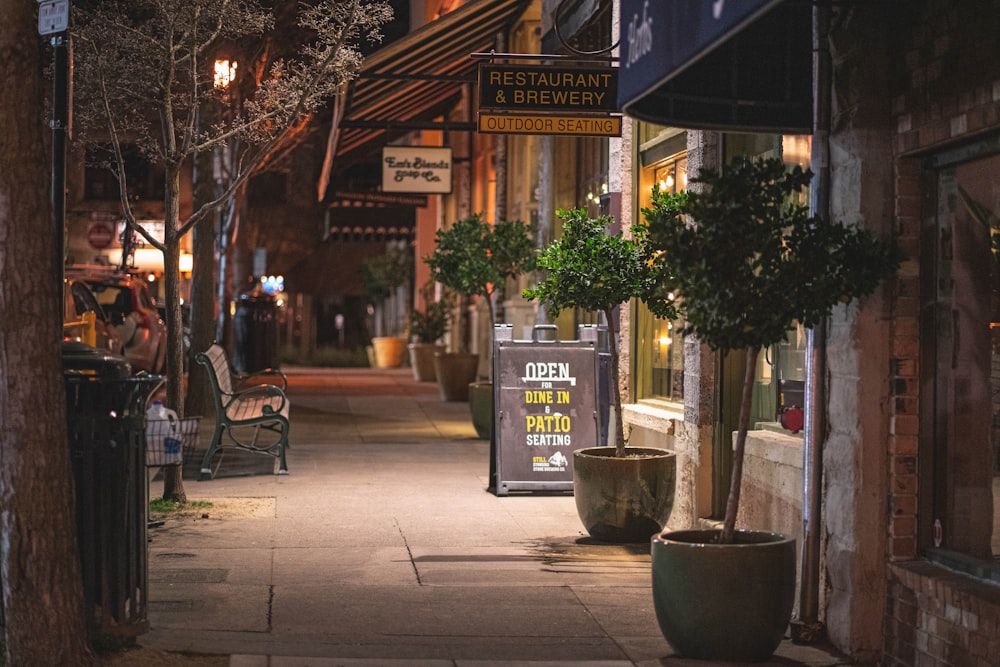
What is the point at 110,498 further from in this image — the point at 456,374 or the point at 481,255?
the point at 456,374

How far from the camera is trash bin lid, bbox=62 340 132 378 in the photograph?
7.31 metres

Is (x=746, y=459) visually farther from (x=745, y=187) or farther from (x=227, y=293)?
(x=227, y=293)

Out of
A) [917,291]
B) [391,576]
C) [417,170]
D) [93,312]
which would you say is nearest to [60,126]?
[391,576]

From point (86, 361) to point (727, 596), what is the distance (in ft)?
11.9

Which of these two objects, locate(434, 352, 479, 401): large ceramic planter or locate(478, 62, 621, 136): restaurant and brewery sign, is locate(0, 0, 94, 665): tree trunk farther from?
locate(434, 352, 479, 401): large ceramic planter

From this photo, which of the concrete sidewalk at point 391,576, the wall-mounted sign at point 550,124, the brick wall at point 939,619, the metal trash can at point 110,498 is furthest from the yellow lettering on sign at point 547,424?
the metal trash can at point 110,498

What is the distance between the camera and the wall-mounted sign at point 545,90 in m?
10.7

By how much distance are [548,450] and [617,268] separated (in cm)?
249

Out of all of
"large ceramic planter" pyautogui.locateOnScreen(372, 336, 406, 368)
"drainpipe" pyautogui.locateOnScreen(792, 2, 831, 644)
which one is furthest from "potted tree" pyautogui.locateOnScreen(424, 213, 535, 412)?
"large ceramic planter" pyautogui.locateOnScreen(372, 336, 406, 368)

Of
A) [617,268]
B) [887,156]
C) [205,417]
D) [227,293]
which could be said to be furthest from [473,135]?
[887,156]

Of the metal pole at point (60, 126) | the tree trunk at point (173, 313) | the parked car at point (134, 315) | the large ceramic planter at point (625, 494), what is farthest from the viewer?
the parked car at point (134, 315)

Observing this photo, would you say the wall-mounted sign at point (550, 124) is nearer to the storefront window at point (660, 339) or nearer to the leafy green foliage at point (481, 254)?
the storefront window at point (660, 339)

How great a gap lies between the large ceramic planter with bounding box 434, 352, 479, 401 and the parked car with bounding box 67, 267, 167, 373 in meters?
4.73

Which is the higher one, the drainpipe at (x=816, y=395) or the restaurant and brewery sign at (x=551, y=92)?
the restaurant and brewery sign at (x=551, y=92)
